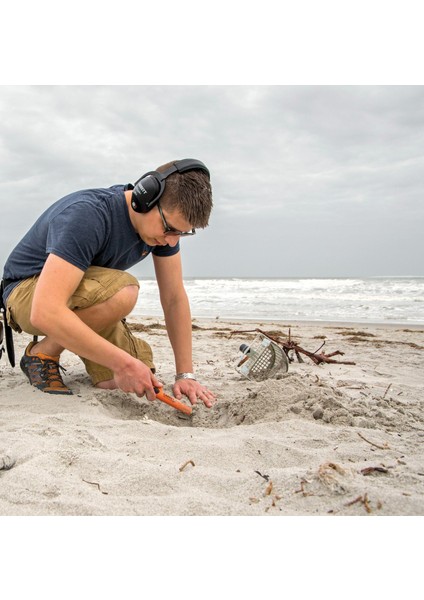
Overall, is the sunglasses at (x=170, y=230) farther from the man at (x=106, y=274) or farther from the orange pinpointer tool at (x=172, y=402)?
the orange pinpointer tool at (x=172, y=402)

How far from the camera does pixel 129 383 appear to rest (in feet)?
7.97

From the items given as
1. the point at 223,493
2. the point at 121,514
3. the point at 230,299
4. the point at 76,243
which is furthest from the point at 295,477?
the point at 230,299

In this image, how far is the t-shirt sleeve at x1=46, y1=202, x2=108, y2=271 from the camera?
8.04 ft

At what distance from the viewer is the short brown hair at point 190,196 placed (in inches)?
98.5

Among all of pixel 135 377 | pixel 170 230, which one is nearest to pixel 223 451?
pixel 135 377

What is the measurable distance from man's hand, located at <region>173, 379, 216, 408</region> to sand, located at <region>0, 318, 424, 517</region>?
73 millimetres

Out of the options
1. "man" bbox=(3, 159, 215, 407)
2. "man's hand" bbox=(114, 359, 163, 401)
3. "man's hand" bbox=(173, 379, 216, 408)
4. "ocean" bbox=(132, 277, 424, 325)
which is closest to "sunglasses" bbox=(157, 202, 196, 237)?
"man" bbox=(3, 159, 215, 407)

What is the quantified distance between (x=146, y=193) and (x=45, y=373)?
52.4 inches

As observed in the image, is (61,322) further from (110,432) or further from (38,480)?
(38,480)

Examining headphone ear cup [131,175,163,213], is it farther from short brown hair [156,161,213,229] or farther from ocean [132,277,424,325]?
ocean [132,277,424,325]

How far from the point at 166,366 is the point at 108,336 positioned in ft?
3.41

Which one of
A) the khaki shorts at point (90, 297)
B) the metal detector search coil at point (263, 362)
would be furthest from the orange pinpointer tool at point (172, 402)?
the metal detector search coil at point (263, 362)

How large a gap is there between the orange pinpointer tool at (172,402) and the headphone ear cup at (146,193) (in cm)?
97

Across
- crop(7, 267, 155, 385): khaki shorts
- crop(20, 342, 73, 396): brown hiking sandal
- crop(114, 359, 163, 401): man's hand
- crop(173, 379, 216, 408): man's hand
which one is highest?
crop(7, 267, 155, 385): khaki shorts
